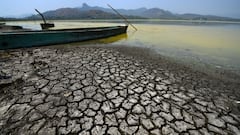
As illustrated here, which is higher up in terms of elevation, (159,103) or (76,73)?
(76,73)

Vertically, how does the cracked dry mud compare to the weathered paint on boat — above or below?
below

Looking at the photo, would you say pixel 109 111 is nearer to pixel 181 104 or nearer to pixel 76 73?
pixel 181 104

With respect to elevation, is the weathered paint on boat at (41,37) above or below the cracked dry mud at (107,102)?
above

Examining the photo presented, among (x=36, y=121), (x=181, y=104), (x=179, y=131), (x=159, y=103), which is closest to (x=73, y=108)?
(x=36, y=121)

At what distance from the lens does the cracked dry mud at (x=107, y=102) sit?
2055mm

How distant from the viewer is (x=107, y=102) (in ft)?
8.51

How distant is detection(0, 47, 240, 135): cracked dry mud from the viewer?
2.05 metres

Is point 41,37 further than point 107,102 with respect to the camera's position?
Yes

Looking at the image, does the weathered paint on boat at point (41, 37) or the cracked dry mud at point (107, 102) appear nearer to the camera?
the cracked dry mud at point (107, 102)

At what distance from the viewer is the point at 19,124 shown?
2021mm

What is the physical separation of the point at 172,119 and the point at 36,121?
2156mm

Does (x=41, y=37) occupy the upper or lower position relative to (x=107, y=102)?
upper

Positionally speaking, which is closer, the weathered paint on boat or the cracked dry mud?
the cracked dry mud

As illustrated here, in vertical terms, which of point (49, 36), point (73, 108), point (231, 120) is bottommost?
point (231, 120)
